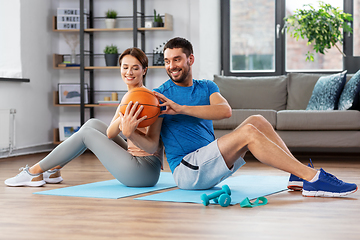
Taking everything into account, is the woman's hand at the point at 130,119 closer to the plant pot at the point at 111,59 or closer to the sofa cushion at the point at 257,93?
the sofa cushion at the point at 257,93

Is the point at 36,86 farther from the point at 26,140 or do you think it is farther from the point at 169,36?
the point at 169,36

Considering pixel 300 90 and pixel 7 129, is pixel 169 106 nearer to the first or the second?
pixel 7 129

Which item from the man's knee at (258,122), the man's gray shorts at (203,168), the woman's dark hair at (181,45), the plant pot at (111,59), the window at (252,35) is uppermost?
the window at (252,35)

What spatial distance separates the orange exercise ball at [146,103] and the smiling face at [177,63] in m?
0.19

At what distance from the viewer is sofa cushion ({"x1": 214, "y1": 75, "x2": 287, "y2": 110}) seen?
17.2 ft

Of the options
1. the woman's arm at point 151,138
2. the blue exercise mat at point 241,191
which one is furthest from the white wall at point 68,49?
the woman's arm at point 151,138

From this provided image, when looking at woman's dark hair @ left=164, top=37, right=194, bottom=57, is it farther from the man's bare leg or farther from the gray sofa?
the gray sofa

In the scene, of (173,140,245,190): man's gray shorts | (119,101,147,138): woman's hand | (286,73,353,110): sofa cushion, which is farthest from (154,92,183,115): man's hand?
(286,73,353,110): sofa cushion

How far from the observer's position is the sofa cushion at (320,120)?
14.1ft

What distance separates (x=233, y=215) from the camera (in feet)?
6.69

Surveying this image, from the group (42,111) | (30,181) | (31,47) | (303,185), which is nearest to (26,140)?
(42,111)

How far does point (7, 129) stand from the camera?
4789 mm

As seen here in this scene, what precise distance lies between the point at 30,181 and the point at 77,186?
0.29 metres

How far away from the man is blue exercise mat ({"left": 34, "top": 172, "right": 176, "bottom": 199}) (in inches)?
10.9
